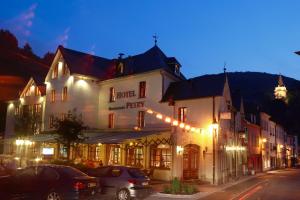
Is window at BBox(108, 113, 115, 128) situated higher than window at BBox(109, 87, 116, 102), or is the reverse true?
window at BBox(109, 87, 116, 102)

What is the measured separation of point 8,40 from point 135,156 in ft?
450

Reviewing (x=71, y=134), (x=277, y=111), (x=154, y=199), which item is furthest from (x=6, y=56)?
(x=154, y=199)

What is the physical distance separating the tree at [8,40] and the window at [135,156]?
129 metres

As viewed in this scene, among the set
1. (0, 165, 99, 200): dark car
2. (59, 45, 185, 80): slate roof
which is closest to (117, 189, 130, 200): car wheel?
(0, 165, 99, 200): dark car

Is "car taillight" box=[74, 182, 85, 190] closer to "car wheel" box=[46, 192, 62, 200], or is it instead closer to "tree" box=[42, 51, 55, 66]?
"car wheel" box=[46, 192, 62, 200]

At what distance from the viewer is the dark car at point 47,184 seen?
1288cm

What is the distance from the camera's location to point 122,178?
16.7 m

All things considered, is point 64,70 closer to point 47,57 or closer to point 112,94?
point 112,94

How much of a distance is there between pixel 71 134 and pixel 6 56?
382ft

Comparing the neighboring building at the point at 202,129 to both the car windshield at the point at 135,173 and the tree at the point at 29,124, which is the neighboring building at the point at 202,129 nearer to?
the car windshield at the point at 135,173

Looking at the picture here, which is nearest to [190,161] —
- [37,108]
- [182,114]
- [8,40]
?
[182,114]

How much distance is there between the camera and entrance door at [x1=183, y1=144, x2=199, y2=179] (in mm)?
29328

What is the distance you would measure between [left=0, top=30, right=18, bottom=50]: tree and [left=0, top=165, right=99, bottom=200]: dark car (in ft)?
477

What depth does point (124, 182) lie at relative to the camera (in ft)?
54.3
